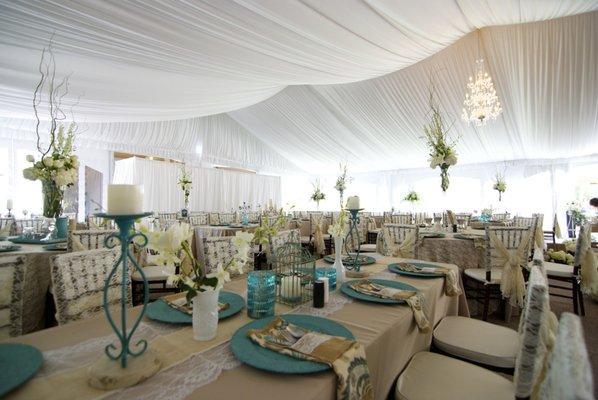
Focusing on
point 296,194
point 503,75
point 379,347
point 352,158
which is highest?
point 503,75

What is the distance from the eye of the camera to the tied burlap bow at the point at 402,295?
1243 mm

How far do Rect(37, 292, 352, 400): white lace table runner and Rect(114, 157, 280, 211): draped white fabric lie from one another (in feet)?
21.9

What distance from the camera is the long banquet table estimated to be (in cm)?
67

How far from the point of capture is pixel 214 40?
344cm

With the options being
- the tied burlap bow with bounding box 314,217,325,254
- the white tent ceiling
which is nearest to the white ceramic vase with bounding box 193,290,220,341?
the white tent ceiling

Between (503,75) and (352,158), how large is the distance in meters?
5.86

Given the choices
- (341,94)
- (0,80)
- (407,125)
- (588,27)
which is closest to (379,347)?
(0,80)

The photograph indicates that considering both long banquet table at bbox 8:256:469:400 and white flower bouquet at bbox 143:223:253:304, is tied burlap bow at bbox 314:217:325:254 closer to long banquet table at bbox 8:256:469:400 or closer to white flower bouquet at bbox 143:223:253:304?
long banquet table at bbox 8:256:469:400

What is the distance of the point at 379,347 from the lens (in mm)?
977

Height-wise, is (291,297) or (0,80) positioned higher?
(0,80)

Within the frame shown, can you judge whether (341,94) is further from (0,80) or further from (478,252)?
(0,80)

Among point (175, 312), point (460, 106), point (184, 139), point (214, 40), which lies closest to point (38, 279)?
point (175, 312)

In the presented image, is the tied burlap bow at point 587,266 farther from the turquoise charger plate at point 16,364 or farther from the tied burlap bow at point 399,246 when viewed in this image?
the turquoise charger plate at point 16,364

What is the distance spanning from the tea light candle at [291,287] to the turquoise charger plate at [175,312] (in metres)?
0.19
